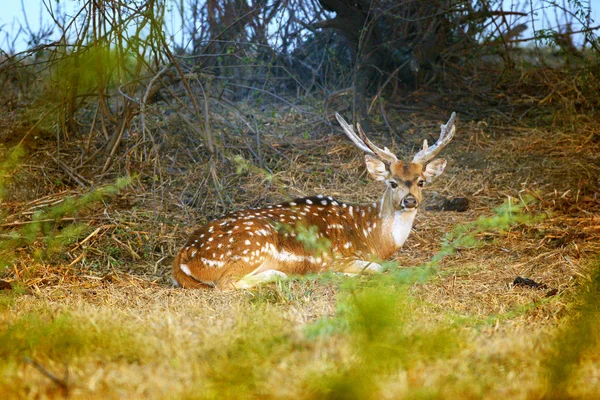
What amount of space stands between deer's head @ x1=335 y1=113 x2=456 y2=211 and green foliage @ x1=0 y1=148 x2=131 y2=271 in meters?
1.85

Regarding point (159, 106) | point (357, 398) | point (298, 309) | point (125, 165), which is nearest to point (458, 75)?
point (159, 106)

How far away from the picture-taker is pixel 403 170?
5805 millimetres

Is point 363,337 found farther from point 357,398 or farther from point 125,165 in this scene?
point 125,165

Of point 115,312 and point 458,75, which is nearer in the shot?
point 115,312

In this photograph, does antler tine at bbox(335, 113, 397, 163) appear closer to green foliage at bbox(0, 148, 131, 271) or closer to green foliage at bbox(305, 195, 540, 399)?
green foliage at bbox(0, 148, 131, 271)

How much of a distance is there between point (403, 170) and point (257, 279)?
4.74 feet

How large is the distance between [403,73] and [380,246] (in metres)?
3.60

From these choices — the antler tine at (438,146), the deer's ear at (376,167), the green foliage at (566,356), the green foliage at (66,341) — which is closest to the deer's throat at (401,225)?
the deer's ear at (376,167)

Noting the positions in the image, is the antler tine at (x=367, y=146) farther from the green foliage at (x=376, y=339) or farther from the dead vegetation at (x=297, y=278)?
the green foliage at (x=376, y=339)

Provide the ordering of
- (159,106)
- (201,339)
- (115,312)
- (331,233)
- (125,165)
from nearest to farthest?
(201,339) → (115,312) → (331,233) → (125,165) → (159,106)

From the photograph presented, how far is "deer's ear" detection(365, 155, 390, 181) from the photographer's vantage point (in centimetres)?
586

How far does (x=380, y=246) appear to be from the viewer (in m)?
6.00

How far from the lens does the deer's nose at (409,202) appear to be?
5.62 metres

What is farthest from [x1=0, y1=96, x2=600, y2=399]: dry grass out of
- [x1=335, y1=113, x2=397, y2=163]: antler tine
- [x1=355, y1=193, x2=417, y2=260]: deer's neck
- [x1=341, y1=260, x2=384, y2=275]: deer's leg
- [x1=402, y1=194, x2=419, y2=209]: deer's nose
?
[x1=335, y1=113, x2=397, y2=163]: antler tine
